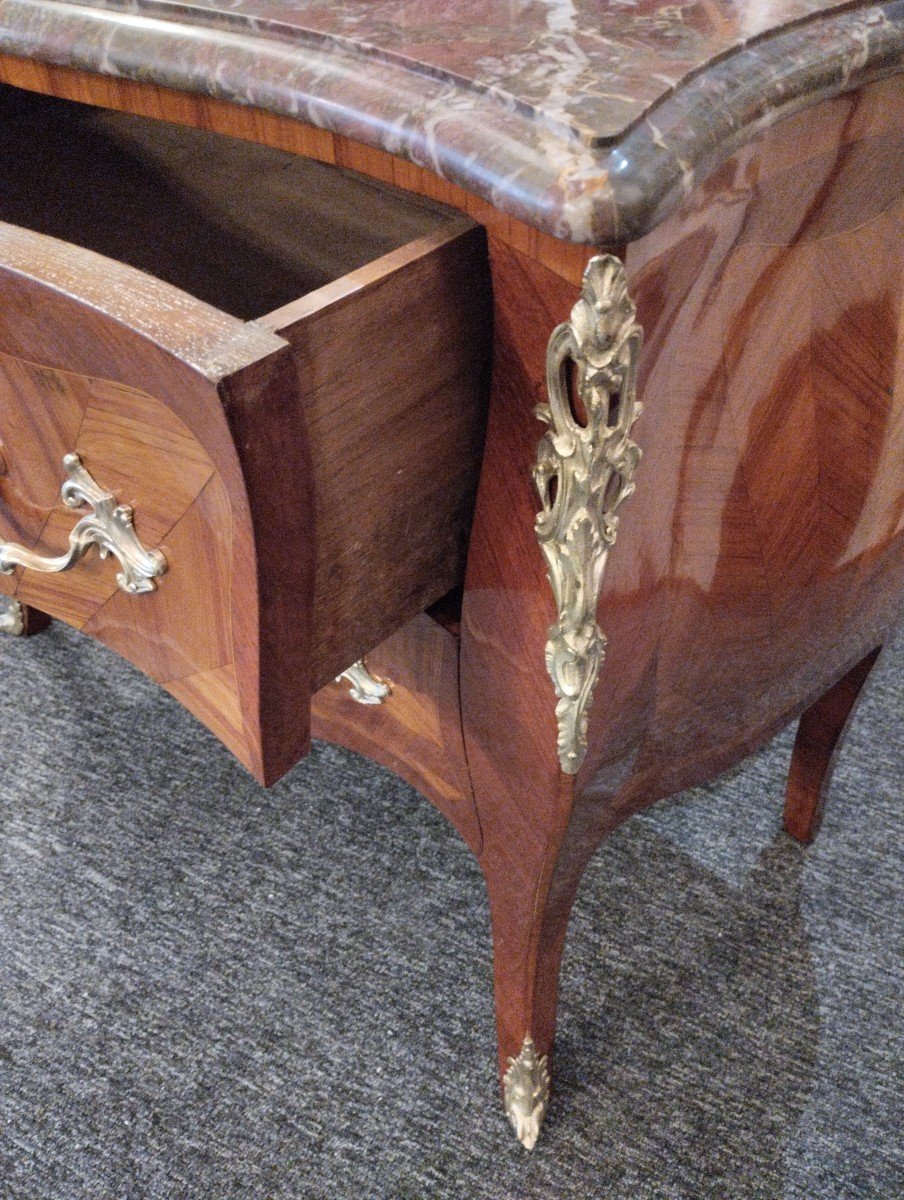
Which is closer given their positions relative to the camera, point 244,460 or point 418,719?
point 244,460

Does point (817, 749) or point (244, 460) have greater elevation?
point (244, 460)

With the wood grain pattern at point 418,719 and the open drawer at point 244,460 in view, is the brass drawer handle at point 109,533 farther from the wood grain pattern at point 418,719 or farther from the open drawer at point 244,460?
the wood grain pattern at point 418,719

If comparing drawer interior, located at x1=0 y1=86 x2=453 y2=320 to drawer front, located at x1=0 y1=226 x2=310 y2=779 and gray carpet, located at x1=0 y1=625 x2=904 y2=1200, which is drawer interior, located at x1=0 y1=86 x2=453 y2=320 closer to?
drawer front, located at x1=0 y1=226 x2=310 y2=779

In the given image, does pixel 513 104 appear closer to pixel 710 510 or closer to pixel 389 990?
pixel 710 510

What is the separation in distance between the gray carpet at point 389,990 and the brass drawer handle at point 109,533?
44 centimetres

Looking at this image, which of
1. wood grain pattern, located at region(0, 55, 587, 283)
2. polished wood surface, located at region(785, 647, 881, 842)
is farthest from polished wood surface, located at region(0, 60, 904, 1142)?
polished wood surface, located at region(785, 647, 881, 842)

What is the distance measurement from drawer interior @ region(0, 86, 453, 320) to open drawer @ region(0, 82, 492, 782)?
2cm

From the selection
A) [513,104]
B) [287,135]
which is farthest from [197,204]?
[513,104]

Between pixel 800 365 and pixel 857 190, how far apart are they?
0.08 meters

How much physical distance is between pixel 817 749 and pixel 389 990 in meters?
0.38

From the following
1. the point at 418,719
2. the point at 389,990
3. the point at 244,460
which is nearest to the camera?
the point at 244,460

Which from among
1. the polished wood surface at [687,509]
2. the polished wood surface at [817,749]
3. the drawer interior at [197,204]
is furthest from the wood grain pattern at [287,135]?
the polished wood surface at [817,749]

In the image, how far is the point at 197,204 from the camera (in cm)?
76

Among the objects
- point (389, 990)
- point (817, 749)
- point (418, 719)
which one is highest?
point (418, 719)
